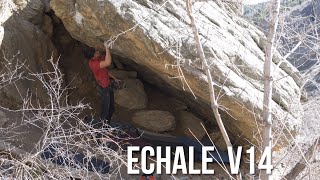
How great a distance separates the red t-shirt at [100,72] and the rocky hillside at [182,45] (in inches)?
12.6

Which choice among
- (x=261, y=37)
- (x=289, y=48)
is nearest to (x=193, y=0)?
(x=289, y=48)

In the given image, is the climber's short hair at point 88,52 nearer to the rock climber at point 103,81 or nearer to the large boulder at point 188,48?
the rock climber at point 103,81

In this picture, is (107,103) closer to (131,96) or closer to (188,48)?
(131,96)

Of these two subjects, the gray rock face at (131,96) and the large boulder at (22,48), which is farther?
the gray rock face at (131,96)

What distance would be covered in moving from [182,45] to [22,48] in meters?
2.87

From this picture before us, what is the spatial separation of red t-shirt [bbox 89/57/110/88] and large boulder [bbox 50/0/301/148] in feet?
1.52

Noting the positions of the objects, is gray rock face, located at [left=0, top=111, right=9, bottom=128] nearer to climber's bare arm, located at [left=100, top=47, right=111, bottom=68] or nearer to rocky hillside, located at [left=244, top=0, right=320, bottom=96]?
climber's bare arm, located at [left=100, top=47, right=111, bottom=68]

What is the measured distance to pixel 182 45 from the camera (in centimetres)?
521

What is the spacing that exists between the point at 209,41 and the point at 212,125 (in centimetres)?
221

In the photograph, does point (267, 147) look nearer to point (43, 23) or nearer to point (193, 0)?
point (193, 0)

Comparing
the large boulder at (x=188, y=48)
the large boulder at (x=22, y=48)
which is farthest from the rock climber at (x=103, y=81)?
the large boulder at (x=22, y=48)

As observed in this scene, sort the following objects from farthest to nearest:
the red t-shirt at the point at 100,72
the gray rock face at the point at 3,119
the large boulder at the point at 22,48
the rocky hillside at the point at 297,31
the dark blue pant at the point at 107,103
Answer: the dark blue pant at the point at 107,103
the red t-shirt at the point at 100,72
the large boulder at the point at 22,48
the gray rock face at the point at 3,119
the rocky hillside at the point at 297,31

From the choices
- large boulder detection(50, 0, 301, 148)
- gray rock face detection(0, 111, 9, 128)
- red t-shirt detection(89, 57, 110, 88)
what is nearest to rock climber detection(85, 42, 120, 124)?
red t-shirt detection(89, 57, 110, 88)

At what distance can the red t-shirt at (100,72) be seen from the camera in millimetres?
6465
